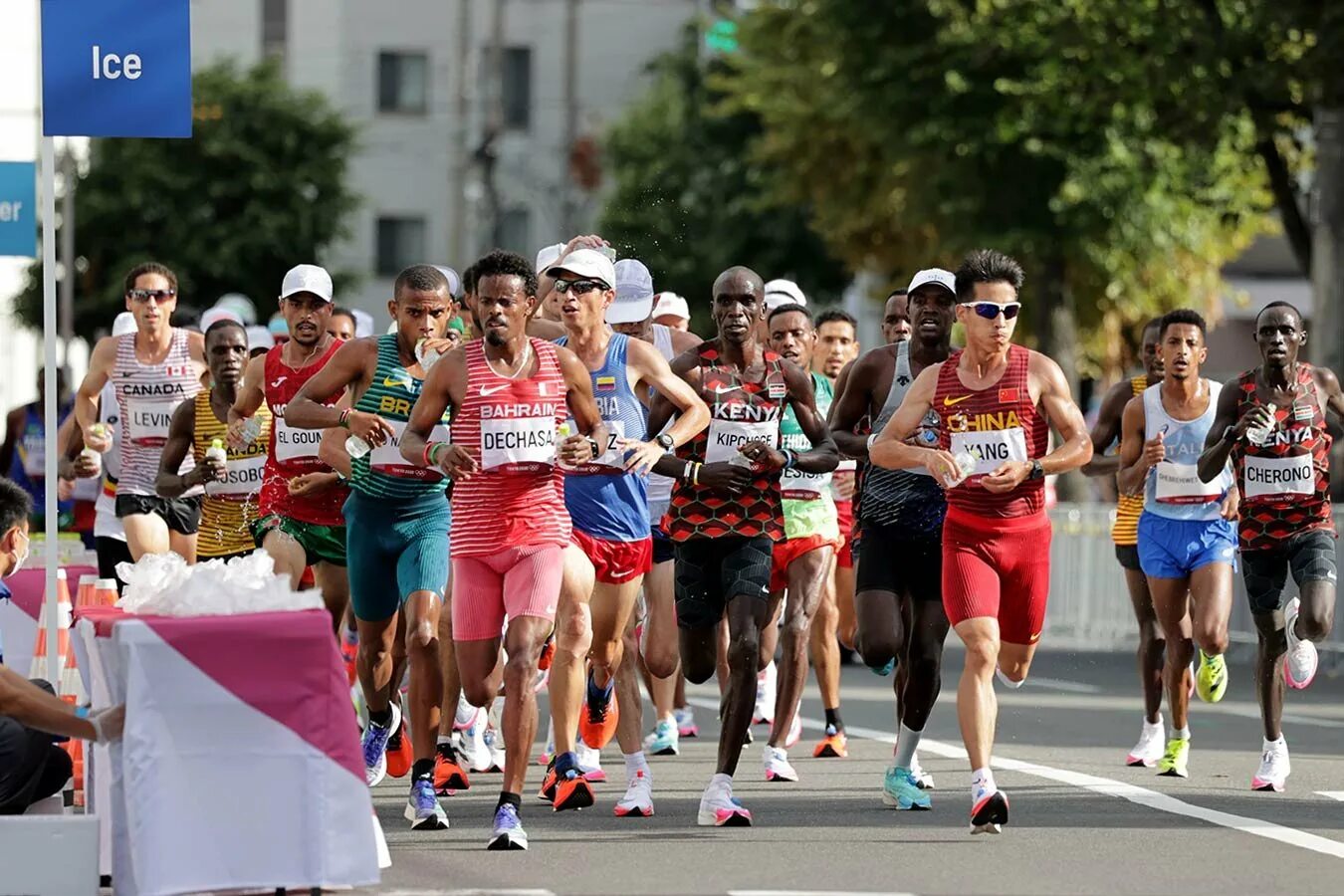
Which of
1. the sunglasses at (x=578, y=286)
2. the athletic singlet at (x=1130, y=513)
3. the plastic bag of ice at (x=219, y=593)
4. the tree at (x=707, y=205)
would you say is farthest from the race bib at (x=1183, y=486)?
the tree at (x=707, y=205)

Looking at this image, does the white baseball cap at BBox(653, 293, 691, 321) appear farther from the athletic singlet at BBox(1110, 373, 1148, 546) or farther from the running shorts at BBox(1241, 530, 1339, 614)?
the running shorts at BBox(1241, 530, 1339, 614)

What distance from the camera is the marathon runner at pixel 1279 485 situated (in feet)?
42.9

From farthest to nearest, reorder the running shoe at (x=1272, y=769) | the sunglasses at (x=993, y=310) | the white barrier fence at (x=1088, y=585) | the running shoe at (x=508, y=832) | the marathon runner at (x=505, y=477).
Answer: the white barrier fence at (x=1088, y=585) < the running shoe at (x=1272, y=769) < the sunglasses at (x=993, y=310) < the marathon runner at (x=505, y=477) < the running shoe at (x=508, y=832)

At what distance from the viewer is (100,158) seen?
198ft

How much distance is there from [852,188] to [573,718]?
27959 mm

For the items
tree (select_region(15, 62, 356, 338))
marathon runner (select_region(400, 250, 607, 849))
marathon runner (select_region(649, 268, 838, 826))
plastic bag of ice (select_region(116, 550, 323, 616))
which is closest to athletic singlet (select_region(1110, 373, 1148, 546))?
marathon runner (select_region(649, 268, 838, 826))

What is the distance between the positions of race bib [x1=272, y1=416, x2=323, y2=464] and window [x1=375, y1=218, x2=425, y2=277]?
58.6 meters

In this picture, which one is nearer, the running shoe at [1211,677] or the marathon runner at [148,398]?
the running shoe at [1211,677]

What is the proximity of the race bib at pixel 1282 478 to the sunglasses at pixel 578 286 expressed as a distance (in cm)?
324

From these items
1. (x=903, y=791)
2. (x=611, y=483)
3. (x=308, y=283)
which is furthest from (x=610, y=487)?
(x=308, y=283)

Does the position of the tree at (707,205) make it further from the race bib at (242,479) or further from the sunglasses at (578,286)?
the sunglasses at (578,286)

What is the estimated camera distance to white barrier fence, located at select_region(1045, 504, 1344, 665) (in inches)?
1014

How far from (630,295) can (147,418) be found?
316 centimetres

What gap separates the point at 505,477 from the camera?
1084 centimetres
